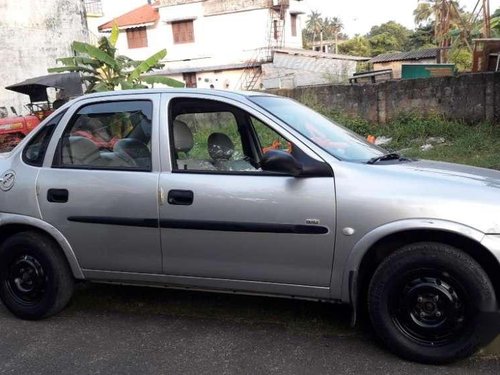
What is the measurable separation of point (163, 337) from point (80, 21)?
83.0 ft

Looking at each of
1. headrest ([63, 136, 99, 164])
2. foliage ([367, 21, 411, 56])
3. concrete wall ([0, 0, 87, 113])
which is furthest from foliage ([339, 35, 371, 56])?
headrest ([63, 136, 99, 164])

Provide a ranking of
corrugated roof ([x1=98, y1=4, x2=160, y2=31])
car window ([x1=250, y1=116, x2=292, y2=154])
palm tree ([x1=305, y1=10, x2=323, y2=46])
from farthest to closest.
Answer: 1. palm tree ([x1=305, y1=10, x2=323, y2=46])
2. corrugated roof ([x1=98, y1=4, x2=160, y2=31])
3. car window ([x1=250, y1=116, x2=292, y2=154])

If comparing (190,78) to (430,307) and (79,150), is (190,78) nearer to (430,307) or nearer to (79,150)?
(79,150)

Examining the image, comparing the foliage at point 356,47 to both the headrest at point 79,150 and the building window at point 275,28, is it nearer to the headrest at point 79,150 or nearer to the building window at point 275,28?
the building window at point 275,28

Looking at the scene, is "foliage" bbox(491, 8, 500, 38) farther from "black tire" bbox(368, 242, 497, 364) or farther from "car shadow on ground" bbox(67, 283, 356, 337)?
"black tire" bbox(368, 242, 497, 364)

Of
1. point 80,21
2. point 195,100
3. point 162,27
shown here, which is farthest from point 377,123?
point 162,27

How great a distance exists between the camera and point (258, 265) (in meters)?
3.51

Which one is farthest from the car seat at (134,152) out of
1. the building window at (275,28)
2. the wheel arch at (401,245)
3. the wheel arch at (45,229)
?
the building window at (275,28)

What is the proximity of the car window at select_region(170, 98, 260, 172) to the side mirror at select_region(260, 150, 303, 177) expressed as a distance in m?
0.27

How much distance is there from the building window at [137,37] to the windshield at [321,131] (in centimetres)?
3518

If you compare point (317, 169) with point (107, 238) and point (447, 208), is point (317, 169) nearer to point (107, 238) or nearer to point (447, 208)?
point (447, 208)

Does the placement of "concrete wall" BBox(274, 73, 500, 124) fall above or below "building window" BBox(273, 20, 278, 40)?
below

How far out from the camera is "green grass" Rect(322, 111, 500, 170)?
389 inches

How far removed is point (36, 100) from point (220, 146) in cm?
1313
